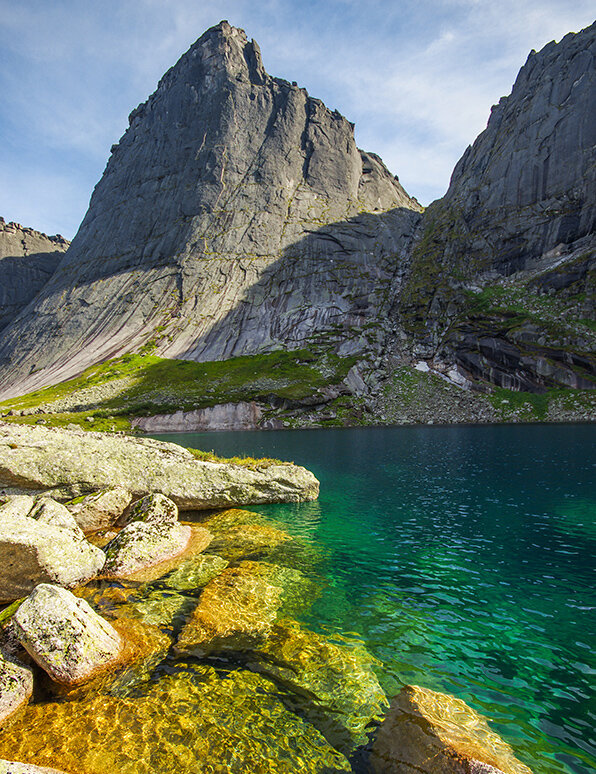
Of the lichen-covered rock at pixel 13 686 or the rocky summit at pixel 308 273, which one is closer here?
the lichen-covered rock at pixel 13 686

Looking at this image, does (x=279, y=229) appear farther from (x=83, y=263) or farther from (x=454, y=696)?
(x=454, y=696)

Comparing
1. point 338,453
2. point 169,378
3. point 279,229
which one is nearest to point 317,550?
point 338,453

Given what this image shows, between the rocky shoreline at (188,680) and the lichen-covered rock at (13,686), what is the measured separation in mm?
29

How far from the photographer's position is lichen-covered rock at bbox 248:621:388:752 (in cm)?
727

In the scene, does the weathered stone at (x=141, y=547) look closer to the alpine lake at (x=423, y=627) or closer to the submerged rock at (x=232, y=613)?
the alpine lake at (x=423, y=627)

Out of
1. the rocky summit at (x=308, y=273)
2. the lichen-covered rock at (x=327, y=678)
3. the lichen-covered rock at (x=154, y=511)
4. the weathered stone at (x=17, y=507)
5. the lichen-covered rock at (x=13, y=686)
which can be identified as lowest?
the lichen-covered rock at (x=13, y=686)

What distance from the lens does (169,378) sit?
121m

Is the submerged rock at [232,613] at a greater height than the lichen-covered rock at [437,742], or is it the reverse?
the lichen-covered rock at [437,742]

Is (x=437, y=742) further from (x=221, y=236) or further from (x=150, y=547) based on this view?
(x=221, y=236)

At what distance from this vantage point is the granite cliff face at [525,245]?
10225cm

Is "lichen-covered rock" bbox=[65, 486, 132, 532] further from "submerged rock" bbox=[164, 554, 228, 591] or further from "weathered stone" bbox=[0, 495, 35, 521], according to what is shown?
"submerged rock" bbox=[164, 554, 228, 591]

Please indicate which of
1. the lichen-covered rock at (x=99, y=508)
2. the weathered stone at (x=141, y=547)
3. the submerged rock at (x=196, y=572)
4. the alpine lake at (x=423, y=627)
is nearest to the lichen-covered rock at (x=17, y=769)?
the alpine lake at (x=423, y=627)

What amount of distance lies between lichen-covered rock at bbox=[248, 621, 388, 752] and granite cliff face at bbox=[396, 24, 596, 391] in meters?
106

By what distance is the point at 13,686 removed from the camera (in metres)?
7.84
